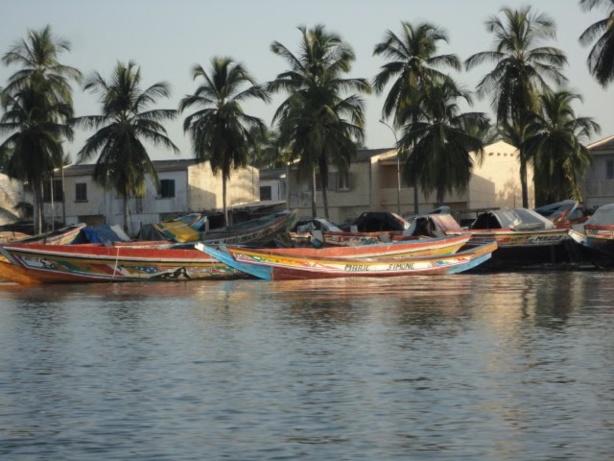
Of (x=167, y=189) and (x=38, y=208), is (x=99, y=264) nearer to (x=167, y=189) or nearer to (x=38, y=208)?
(x=38, y=208)

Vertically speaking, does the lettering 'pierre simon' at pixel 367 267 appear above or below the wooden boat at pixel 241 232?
below

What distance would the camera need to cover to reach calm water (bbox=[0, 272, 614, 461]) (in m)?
10.2

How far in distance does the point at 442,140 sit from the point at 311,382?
52347mm

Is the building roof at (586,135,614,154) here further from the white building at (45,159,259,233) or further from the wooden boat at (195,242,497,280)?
the wooden boat at (195,242,497,280)

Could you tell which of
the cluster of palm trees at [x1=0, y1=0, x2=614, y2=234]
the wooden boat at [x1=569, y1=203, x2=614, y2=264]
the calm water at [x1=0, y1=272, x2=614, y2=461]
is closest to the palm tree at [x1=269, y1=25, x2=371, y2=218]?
the cluster of palm trees at [x1=0, y1=0, x2=614, y2=234]

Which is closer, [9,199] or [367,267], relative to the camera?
[367,267]

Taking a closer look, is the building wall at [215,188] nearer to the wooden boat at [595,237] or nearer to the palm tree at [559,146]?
the palm tree at [559,146]

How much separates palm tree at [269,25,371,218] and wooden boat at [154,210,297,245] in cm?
1755

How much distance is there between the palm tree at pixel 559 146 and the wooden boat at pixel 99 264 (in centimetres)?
3001

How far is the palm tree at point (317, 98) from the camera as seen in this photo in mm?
65562

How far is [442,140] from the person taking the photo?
65.3 meters

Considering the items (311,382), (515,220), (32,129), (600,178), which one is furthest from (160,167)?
(311,382)

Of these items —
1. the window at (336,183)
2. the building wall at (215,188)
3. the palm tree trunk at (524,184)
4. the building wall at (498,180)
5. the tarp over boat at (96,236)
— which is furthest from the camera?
the building wall at (215,188)

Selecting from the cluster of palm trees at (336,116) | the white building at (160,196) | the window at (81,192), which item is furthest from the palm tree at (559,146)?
the window at (81,192)
